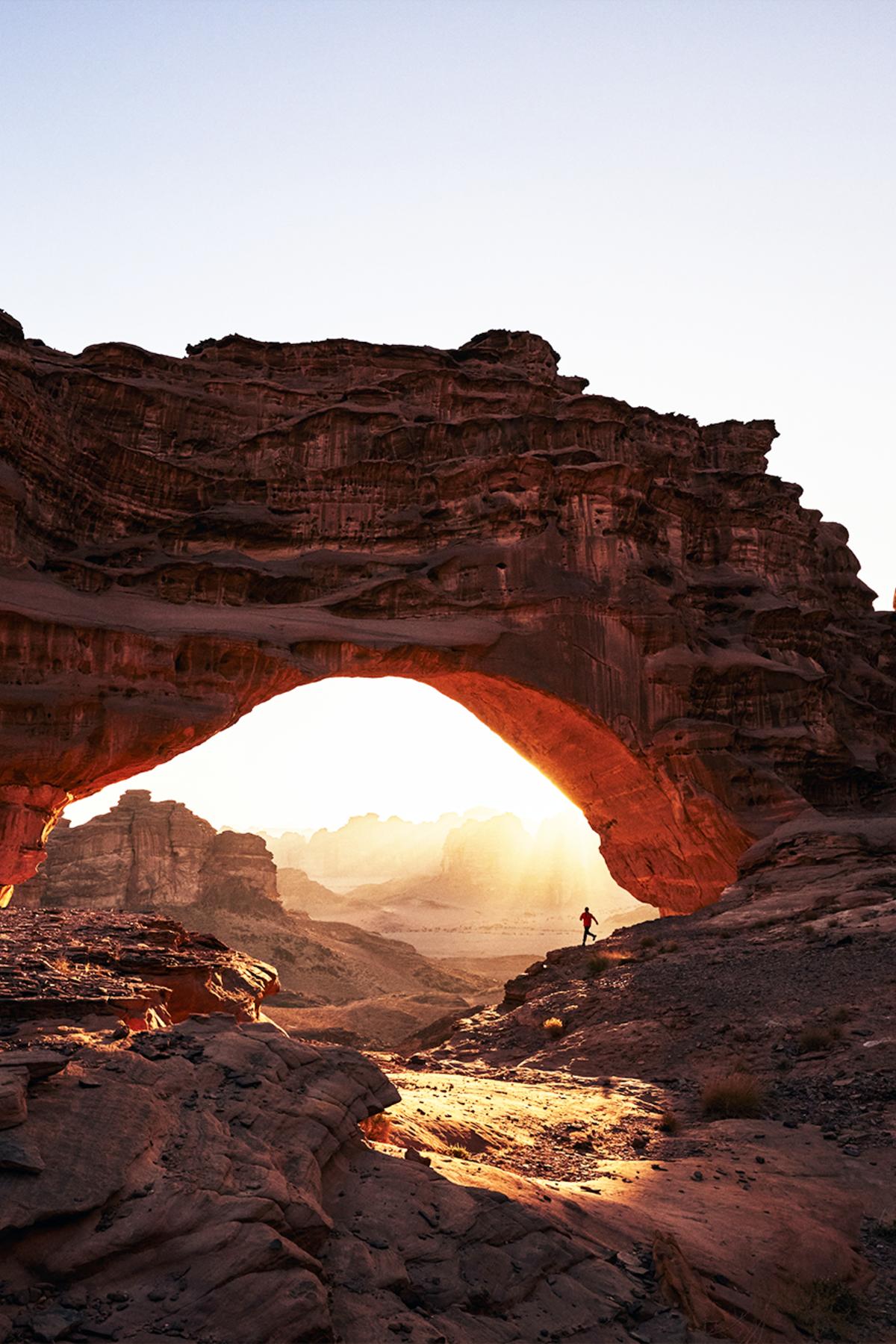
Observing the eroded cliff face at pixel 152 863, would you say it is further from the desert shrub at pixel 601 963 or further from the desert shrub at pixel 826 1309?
the desert shrub at pixel 826 1309

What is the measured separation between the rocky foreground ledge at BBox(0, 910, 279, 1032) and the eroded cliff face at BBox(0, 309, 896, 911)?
12.1 meters

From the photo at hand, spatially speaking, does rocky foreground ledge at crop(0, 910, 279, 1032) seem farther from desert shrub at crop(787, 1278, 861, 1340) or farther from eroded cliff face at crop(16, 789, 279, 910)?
eroded cliff face at crop(16, 789, 279, 910)

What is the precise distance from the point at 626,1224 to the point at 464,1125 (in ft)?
10.6

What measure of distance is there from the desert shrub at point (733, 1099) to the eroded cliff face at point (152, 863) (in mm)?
50338

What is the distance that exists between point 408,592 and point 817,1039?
63.8ft

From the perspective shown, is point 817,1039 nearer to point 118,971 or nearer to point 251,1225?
point 118,971

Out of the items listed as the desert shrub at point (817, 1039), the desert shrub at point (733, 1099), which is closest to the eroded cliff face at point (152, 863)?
the desert shrub at point (817, 1039)

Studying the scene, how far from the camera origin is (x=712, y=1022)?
1488 centimetres

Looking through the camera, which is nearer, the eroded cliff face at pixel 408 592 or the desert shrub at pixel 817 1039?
the desert shrub at pixel 817 1039

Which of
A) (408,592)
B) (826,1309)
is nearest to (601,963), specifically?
(408,592)

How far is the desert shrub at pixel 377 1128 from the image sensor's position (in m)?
8.12

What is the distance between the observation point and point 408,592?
29.0 meters

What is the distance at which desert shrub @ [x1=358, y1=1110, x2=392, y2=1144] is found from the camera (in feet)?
26.6

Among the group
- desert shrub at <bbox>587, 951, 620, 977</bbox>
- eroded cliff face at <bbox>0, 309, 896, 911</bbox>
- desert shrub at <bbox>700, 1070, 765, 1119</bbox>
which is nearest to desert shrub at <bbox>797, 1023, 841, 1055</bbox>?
desert shrub at <bbox>700, 1070, 765, 1119</bbox>
